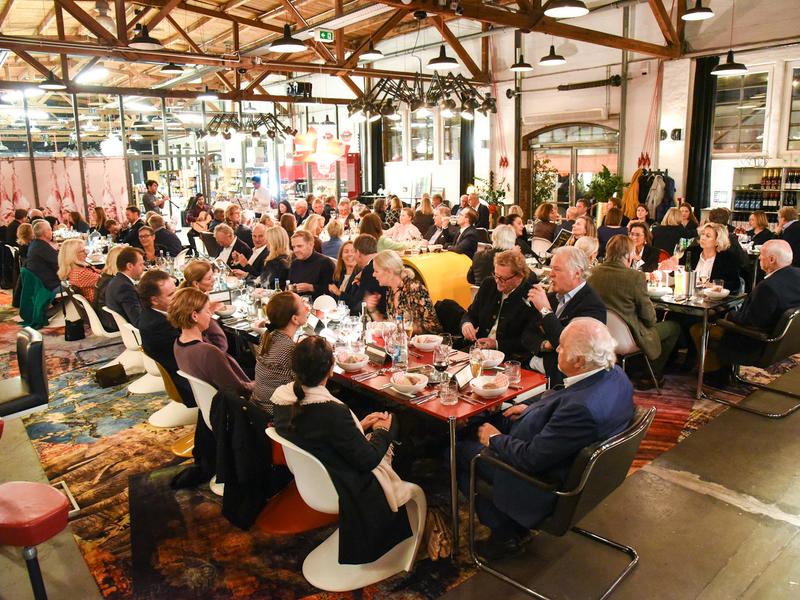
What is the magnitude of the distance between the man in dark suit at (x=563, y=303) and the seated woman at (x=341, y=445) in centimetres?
170

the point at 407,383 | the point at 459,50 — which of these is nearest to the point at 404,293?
the point at 407,383

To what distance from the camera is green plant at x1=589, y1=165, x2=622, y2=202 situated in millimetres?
11500

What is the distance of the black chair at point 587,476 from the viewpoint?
2570 mm

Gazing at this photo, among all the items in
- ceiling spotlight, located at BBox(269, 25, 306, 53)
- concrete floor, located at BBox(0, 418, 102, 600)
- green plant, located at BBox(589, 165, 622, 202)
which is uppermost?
ceiling spotlight, located at BBox(269, 25, 306, 53)

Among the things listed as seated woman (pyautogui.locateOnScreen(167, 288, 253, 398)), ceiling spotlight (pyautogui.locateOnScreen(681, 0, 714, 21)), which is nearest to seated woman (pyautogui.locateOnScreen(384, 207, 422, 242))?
ceiling spotlight (pyautogui.locateOnScreen(681, 0, 714, 21))

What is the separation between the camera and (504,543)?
10.6 feet

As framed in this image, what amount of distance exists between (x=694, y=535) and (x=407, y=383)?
175cm

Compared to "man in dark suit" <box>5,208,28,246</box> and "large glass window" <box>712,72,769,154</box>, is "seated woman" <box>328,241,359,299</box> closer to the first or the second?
"man in dark suit" <box>5,208,28,246</box>

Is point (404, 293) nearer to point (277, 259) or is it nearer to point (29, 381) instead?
point (277, 259)

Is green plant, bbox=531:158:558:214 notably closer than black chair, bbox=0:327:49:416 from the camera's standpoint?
No

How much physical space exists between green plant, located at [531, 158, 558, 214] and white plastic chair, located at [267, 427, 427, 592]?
37.5ft

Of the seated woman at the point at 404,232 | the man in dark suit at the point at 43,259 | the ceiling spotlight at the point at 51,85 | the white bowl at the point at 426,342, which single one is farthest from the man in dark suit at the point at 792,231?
the ceiling spotlight at the point at 51,85

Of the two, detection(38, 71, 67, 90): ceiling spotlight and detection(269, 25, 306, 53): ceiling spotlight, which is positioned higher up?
detection(38, 71, 67, 90): ceiling spotlight

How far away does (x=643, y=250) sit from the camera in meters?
6.82
